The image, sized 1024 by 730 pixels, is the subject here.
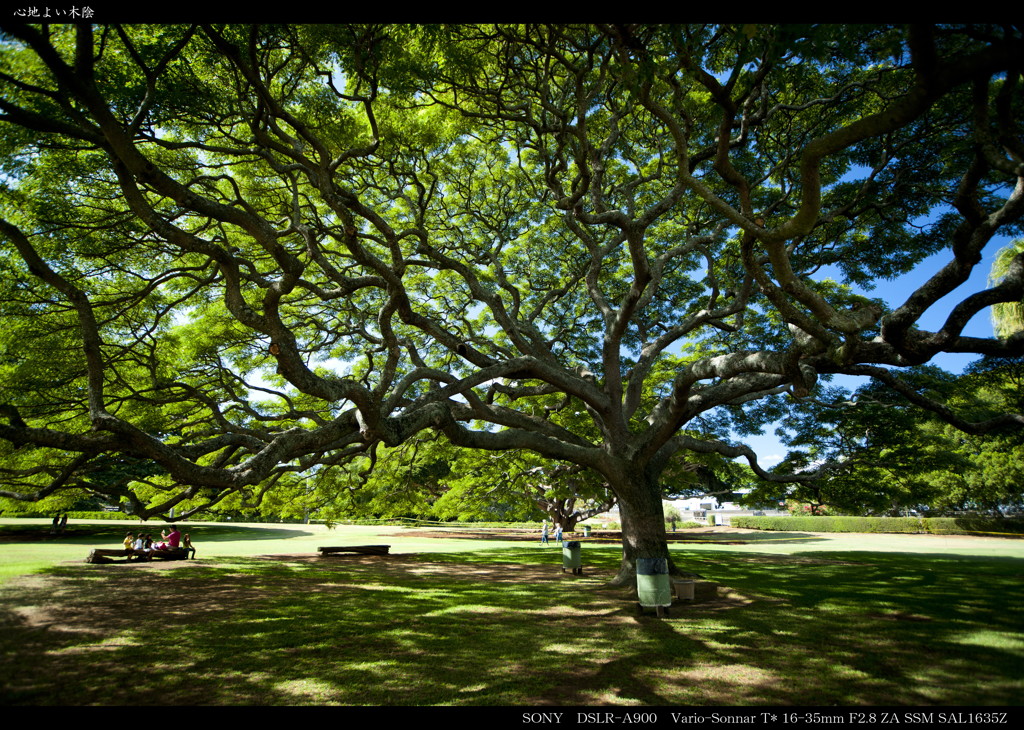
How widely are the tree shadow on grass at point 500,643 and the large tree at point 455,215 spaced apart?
6.25ft

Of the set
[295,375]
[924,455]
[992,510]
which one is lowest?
[992,510]

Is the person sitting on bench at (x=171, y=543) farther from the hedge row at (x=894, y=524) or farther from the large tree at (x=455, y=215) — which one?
the hedge row at (x=894, y=524)

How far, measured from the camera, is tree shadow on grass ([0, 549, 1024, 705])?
4594 millimetres

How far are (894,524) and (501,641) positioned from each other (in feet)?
142

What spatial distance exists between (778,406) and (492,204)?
9.92 m

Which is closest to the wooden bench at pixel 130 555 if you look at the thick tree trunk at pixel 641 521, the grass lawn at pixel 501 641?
the grass lawn at pixel 501 641

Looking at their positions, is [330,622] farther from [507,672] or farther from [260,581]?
[260,581]

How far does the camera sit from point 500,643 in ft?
21.0

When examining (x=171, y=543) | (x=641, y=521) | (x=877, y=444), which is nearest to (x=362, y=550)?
(x=171, y=543)

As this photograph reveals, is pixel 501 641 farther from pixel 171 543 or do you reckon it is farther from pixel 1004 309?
pixel 1004 309

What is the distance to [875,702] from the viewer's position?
14.0 ft

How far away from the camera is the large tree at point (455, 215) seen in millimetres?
5074

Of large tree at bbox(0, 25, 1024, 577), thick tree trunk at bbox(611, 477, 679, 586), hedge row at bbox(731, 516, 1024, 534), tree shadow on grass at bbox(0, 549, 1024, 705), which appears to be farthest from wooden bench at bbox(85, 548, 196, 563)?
hedge row at bbox(731, 516, 1024, 534)
